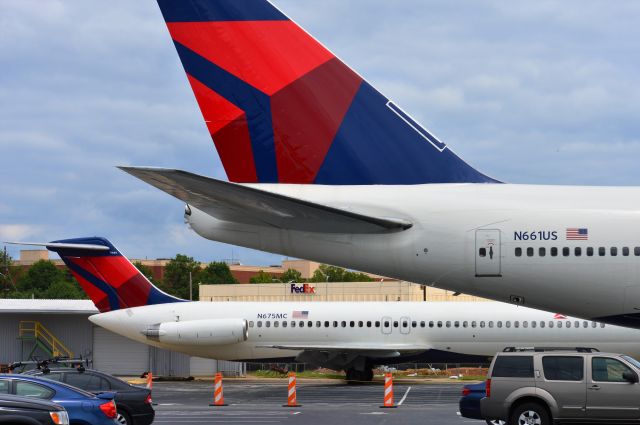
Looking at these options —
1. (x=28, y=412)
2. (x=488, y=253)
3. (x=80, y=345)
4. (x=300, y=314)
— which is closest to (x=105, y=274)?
(x=300, y=314)

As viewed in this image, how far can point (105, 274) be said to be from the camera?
1433 inches

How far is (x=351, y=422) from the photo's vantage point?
67.8 feet

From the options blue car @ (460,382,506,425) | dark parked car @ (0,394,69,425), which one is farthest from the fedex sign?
dark parked car @ (0,394,69,425)

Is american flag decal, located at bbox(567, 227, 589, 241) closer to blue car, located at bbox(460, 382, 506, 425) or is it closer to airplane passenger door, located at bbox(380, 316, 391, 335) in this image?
blue car, located at bbox(460, 382, 506, 425)

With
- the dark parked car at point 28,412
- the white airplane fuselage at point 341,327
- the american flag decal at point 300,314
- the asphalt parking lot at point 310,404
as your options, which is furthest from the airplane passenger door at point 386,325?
the dark parked car at point 28,412

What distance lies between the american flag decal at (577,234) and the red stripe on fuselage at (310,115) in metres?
3.55

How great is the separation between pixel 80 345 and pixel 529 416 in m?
33.3

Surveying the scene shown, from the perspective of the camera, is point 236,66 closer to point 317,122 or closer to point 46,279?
point 317,122

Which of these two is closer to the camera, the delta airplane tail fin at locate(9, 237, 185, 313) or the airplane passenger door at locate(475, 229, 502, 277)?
the airplane passenger door at locate(475, 229, 502, 277)

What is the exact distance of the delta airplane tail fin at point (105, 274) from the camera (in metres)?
35.9

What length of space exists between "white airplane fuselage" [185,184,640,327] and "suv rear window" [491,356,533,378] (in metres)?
2.22

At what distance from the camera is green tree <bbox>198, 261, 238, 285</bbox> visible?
12250 cm

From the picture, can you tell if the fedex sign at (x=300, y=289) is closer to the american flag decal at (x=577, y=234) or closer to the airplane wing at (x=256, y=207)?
the airplane wing at (x=256, y=207)

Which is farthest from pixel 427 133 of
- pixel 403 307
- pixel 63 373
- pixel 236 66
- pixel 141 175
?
pixel 403 307
